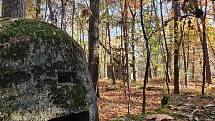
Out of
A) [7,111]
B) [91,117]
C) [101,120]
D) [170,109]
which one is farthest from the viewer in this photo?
[101,120]

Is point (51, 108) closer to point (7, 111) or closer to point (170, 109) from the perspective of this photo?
point (7, 111)

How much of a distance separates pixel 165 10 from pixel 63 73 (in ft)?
86.9

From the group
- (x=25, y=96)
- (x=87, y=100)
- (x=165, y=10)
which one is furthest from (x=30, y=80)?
(x=165, y=10)

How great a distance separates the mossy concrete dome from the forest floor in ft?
4.64

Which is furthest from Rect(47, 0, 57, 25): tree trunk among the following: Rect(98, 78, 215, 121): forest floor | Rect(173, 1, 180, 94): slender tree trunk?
Rect(173, 1, 180, 94): slender tree trunk

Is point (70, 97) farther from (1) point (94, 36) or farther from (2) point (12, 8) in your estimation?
(1) point (94, 36)

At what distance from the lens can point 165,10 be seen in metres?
30.6

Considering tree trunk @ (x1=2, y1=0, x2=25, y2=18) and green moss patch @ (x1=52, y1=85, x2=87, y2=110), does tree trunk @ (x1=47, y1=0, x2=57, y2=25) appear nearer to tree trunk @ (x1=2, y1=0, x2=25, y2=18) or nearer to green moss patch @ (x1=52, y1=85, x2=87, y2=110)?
tree trunk @ (x1=2, y1=0, x2=25, y2=18)

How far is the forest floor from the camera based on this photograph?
6.76 metres

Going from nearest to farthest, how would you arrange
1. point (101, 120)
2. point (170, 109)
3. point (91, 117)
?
1. point (91, 117)
2. point (170, 109)
3. point (101, 120)

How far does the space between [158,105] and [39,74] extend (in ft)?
36.5

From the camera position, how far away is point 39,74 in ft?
16.2

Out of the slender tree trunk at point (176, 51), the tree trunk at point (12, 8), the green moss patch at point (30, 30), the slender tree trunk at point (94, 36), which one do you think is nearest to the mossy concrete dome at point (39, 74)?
the green moss patch at point (30, 30)

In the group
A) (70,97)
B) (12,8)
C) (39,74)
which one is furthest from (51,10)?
(39,74)
